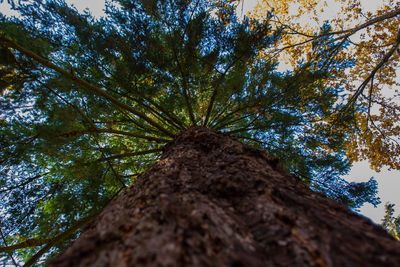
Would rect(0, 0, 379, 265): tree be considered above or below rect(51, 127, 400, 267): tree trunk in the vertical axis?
above

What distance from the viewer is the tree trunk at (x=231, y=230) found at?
→ 1.93ft

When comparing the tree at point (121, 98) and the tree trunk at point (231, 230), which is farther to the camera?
the tree at point (121, 98)

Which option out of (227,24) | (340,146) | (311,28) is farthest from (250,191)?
(311,28)

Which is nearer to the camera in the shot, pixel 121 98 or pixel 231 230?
pixel 231 230

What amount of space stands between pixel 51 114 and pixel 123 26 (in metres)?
2.55

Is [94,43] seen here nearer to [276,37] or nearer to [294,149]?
[276,37]

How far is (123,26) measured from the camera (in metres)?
3.74

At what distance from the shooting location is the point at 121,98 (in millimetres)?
4344

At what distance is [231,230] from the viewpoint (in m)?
0.75

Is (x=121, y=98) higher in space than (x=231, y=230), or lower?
higher

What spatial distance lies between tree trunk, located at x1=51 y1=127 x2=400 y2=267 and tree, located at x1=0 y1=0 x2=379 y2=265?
177 cm

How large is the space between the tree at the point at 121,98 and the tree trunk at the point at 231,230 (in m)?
1.77

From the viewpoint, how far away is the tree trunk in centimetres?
59

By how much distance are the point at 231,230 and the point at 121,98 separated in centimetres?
438
